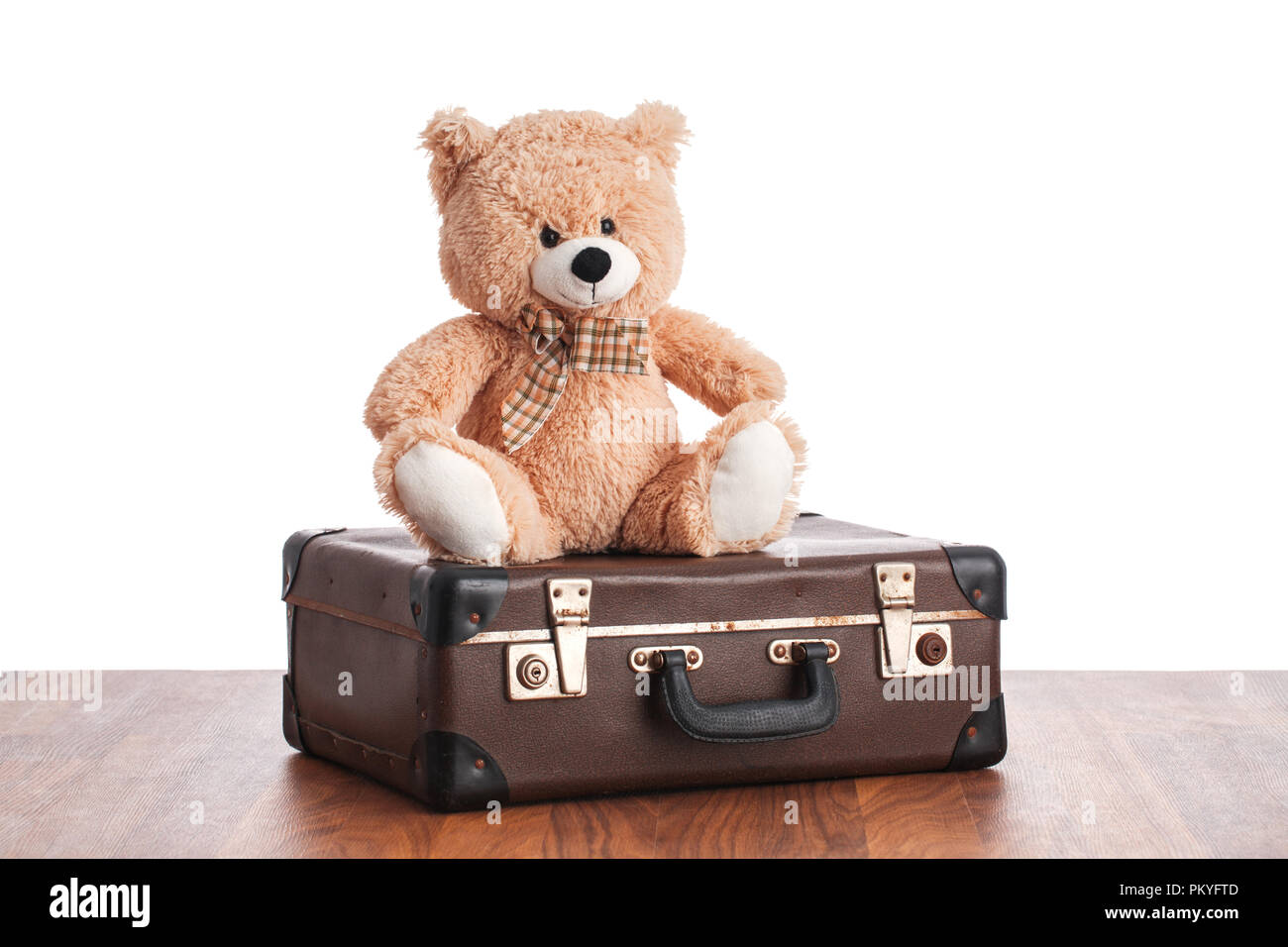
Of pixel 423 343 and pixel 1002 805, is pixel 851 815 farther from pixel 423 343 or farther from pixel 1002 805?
pixel 423 343

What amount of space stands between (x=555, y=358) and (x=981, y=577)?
1.47ft

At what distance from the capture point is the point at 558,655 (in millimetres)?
1277

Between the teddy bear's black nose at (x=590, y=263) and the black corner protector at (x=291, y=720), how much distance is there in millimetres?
524

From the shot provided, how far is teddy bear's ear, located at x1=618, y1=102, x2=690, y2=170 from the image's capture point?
1.43m

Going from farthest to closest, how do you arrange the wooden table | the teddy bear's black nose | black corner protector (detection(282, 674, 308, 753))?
1. black corner protector (detection(282, 674, 308, 753))
2. the teddy bear's black nose
3. the wooden table

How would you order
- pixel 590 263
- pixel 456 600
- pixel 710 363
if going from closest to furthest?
pixel 456 600, pixel 590 263, pixel 710 363

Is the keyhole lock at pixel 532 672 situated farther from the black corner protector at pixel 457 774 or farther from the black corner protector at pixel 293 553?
the black corner protector at pixel 293 553

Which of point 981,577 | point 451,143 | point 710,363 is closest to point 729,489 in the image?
point 710,363

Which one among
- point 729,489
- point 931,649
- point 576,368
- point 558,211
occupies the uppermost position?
point 558,211

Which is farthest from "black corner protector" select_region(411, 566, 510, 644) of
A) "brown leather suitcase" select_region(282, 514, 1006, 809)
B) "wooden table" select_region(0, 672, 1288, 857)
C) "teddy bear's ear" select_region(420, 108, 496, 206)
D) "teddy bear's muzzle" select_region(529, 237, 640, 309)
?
"teddy bear's ear" select_region(420, 108, 496, 206)

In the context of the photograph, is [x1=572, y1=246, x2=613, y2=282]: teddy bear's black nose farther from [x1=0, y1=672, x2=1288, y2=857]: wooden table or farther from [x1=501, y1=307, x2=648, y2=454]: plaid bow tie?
[x1=0, y1=672, x2=1288, y2=857]: wooden table

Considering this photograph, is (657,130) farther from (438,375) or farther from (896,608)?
(896,608)
